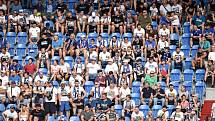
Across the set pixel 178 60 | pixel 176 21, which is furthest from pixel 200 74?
pixel 176 21

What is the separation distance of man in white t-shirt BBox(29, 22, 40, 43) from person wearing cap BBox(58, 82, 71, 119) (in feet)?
11.2

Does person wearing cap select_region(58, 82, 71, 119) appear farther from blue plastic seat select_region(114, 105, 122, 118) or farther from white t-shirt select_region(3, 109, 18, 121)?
blue plastic seat select_region(114, 105, 122, 118)

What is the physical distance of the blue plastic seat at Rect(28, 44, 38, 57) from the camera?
Result: 29641 mm

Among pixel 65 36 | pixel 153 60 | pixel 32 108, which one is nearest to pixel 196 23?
pixel 153 60

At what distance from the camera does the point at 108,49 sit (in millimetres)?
29172

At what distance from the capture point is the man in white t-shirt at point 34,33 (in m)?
30.1

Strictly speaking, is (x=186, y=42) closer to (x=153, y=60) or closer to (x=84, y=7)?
(x=153, y=60)

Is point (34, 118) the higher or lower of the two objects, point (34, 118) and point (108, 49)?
the lower

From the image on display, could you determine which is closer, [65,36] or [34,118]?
[34,118]

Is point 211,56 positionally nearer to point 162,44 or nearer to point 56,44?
point 162,44

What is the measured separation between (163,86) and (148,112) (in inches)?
56.8

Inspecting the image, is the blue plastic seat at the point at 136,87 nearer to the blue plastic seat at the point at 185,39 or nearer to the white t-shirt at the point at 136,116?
the white t-shirt at the point at 136,116

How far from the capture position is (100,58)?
28797 mm

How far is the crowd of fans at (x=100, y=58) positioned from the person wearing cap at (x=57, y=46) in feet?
0.14
